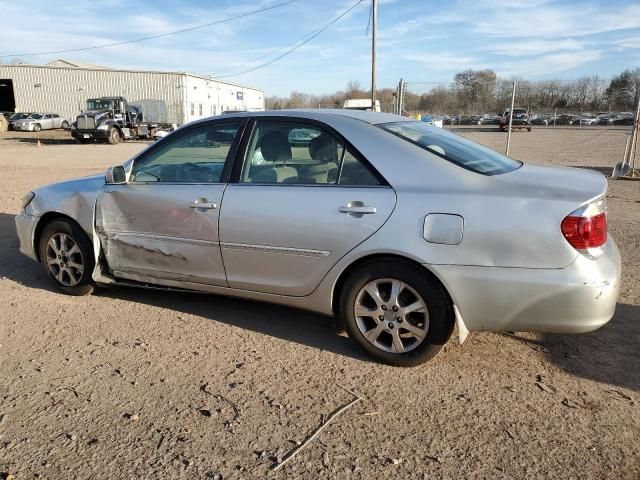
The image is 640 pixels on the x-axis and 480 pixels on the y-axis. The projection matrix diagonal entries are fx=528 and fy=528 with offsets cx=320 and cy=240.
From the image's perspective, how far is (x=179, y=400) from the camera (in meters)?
2.97

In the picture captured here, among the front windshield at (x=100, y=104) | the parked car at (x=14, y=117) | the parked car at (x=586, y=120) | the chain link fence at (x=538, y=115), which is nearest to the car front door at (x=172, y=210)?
the chain link fence at (x=538, y=115)

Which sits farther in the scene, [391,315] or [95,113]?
[95,113]

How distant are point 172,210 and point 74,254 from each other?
1181mm

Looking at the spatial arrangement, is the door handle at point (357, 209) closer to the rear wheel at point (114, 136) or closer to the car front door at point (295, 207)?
the car front door at point (295, 207)

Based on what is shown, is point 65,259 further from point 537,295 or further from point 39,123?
point 39,123

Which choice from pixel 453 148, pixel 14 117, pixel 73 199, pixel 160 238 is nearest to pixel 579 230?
pixel 453 148

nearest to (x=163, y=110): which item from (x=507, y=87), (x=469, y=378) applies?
(x=507, y=87)

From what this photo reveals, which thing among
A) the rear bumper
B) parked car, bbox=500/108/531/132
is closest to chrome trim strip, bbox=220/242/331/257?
the rear bumper

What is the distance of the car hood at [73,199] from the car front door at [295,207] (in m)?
1.37

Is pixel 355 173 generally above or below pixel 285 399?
above

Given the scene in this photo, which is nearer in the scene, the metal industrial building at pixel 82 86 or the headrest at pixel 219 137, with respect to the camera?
the headrest at pixel 219 137

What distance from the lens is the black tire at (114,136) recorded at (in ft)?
95.6

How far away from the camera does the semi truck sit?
2880 centimetres

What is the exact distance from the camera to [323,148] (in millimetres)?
3600
